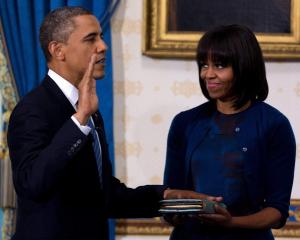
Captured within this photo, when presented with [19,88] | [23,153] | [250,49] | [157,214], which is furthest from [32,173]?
[19,88]

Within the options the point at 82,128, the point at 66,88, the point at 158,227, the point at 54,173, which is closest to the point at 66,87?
the point at 66,88

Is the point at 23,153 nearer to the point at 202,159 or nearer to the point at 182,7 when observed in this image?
the point at 202,159

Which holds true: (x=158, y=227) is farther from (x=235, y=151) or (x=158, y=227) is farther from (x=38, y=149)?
(x=38, y=149)

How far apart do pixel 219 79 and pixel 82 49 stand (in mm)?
486

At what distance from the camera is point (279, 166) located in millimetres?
2277

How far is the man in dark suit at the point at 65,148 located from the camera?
1868 millimetres

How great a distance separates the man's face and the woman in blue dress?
0.39 meters

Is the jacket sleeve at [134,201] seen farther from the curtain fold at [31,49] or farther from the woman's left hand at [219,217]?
the curtain fold at [31,49]

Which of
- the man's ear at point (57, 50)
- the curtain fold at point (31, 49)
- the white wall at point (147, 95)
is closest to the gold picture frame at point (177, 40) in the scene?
the white wall at point (147, 95)

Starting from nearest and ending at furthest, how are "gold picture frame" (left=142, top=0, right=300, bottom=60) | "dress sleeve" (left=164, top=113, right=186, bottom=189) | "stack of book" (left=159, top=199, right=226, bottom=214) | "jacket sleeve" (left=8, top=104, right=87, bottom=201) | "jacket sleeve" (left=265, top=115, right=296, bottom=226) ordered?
"jacket sleeve" (left=8, top=104, right=87, bottom=201)
"stack of book" (left=159, top=199, right=226, bottom=214)
"jacket sleeve" (left=265, top=115, right=296, bottom=226)
"dress sleeve" (left=164, top=113, right=186, bottom=189)
"gold picture frame" (left=142, top=0, right=300, bottom=60)

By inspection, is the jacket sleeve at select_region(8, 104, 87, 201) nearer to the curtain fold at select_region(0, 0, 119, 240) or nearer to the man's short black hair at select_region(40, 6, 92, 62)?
the man's short black hair at select_region(40, 6, 92, 62)

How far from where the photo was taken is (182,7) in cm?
412

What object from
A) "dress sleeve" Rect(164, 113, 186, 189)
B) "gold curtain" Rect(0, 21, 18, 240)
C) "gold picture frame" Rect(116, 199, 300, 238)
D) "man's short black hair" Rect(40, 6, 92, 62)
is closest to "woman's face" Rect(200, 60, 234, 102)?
"dress sleeve" Rect(164, 113, 186, 189)

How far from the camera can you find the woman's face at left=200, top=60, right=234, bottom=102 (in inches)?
92.9
